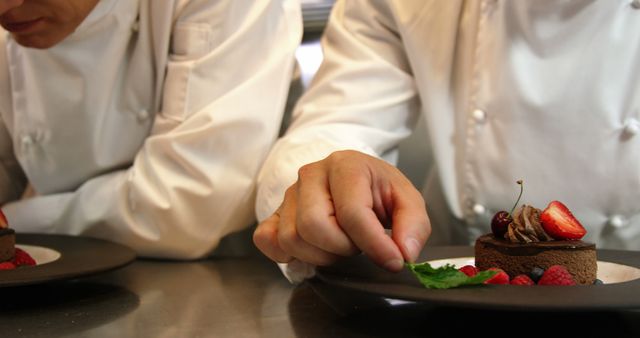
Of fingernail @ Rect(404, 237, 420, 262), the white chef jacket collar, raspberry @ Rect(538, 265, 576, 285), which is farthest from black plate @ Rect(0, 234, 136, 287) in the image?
raspberry @ Rect(538, 265, 576, 285)

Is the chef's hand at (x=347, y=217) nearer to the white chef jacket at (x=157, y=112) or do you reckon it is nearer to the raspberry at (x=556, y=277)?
the raspberry at (x=556, y=277)

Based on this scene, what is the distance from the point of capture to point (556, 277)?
3.18ft

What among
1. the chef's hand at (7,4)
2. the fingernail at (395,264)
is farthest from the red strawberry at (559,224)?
the chef's hand at (7,4)

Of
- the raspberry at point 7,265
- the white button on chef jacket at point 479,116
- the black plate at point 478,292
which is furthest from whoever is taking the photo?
the white button on chef jacket at point 479,116

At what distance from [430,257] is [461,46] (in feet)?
1.52

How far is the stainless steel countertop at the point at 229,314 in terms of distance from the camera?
0.91 m

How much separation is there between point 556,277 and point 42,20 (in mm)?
881

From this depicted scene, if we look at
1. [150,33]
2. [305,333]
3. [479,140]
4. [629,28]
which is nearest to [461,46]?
[479,140]

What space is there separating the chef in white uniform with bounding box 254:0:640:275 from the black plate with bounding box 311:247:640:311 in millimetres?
195

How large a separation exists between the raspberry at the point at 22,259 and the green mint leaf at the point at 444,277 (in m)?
0.69

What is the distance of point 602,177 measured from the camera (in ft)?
4.22

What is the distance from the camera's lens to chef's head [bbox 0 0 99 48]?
1.33 m

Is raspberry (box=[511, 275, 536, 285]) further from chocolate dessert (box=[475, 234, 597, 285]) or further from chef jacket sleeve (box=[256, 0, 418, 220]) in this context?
chef jacket sleeve (box=[256, 0, 418, 220])

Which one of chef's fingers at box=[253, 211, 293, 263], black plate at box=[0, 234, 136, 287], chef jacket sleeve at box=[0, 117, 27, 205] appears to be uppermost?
chef's fingers at box=[253, 211, 293, 263]
